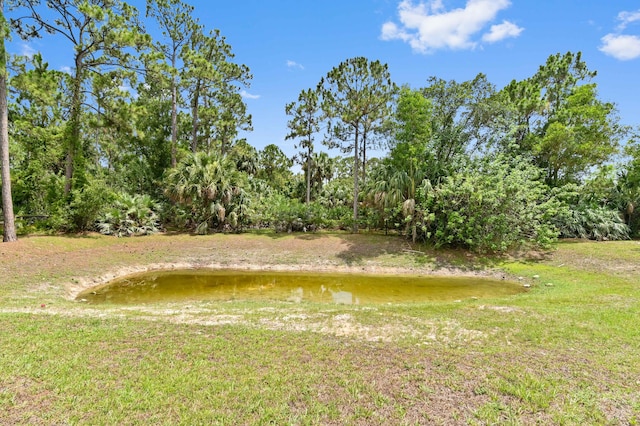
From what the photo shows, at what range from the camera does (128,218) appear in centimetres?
1881

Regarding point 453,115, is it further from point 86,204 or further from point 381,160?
point 86,204

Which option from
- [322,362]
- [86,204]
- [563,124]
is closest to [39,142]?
[86,204]

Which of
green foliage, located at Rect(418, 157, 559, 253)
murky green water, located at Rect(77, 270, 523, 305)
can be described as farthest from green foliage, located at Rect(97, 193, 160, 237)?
green foliage, located at Rect(418, 157, 559, 253)

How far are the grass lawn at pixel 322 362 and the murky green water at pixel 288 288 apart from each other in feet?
5.94

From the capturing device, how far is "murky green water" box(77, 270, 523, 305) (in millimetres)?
9625

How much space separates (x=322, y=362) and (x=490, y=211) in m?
13.3

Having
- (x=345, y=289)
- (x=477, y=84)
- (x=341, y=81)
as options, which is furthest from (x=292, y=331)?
(x=477, y=84)

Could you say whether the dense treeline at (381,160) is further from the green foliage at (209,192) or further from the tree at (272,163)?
the tree at (272,163)

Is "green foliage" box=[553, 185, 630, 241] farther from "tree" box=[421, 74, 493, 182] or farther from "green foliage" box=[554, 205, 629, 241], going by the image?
"tree" box=[421, 74, 493, 182]

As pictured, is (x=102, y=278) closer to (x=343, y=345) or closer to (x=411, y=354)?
(x=343, y=345)

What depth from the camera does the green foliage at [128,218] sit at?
18.3 metres

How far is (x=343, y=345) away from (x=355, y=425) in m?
1.80

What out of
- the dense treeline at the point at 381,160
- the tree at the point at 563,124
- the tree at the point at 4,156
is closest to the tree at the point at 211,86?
the dense treeline at the point at 381,160

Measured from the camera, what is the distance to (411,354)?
4695 mm
